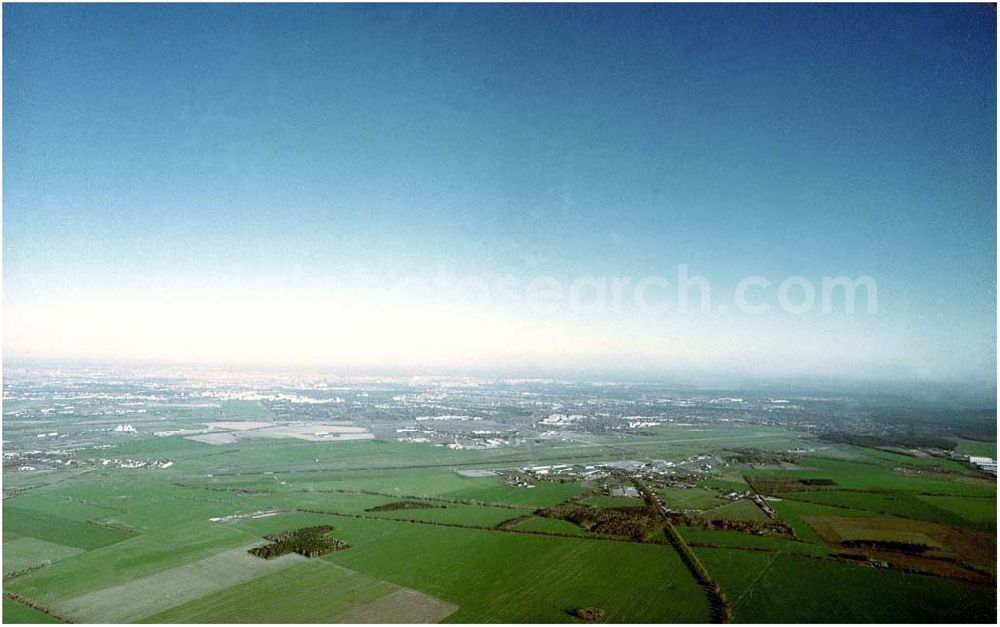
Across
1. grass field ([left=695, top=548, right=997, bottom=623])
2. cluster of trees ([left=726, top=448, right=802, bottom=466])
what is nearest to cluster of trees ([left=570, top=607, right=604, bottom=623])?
grass field ([left=695, top=548, right=997, bottom=623])

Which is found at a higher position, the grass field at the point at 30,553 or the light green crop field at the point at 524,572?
the light green crop field at the point at 524,572

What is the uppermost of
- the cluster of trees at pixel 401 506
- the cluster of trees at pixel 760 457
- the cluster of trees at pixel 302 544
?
the cluster of trees at pixel 760 457

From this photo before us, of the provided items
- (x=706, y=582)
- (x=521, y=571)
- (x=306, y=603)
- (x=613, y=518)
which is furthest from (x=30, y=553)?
(x=706, y=582)

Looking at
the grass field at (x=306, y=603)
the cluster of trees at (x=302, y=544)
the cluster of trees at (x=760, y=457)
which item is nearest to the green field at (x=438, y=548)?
the grass field at (x=306, y=603)

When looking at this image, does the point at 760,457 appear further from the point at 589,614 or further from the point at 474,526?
the point at 589,614

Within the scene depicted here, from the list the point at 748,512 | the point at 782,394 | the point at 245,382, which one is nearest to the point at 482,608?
the point at 748,512

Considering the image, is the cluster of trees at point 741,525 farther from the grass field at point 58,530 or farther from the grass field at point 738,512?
the grass field at point 58,530

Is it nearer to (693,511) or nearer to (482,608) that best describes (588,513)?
(693,511)

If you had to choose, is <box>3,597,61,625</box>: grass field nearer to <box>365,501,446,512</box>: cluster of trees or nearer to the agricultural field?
the agricultural field
